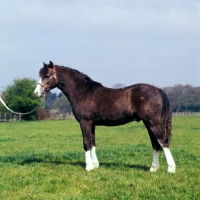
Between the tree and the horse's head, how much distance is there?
5664 centimetres

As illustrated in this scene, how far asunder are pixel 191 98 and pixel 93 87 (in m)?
98.2

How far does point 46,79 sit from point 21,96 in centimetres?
5854

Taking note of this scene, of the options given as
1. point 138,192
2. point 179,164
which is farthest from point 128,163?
point 138,192

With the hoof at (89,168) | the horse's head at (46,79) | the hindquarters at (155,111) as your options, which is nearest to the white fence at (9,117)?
the horse's head at (46,79)

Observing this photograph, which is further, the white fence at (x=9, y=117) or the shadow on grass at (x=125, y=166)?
the white fence at (x=9, y=117)

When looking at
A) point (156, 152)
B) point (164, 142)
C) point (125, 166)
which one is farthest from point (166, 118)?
point (125, 166)

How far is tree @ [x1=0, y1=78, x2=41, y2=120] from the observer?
215 ft

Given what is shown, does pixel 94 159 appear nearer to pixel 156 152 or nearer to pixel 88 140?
pixel 88 140

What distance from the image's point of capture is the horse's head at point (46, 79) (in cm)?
930

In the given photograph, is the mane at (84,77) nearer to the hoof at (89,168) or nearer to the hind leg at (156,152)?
the hind leg at (156,152)

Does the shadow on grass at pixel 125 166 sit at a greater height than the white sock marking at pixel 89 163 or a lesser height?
lesser

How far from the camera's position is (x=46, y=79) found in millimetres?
9336

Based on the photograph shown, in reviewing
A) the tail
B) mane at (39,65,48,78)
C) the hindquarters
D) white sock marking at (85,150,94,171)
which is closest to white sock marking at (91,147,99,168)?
white sock marking at (85,150,94,171)

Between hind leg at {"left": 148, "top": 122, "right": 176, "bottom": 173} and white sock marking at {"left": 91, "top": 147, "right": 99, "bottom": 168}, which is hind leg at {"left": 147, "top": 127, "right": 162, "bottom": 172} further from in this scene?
white sock marking at {"left": 91, "top": 147, "right": 99, "bottom": 168}
